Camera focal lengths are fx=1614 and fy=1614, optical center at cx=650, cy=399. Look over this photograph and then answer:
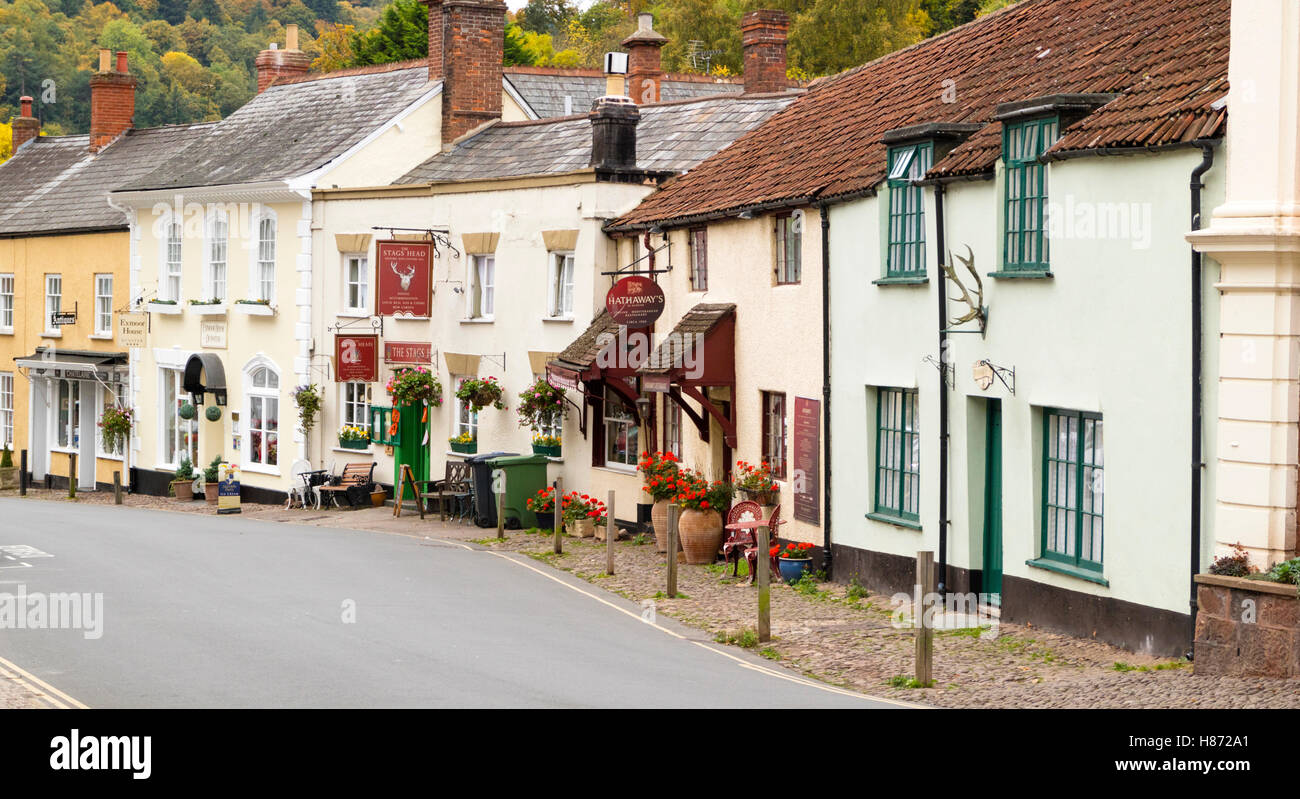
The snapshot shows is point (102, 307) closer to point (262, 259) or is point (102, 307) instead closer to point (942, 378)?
point (262, 259)

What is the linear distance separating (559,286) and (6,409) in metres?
24.5

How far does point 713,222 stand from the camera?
24.8 m

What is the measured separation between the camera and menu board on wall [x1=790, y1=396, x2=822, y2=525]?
2164 cm

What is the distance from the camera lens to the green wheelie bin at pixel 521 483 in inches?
1125

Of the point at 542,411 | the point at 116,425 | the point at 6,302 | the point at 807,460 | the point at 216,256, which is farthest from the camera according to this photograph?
the point at 6,302

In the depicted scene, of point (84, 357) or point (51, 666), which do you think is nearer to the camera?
point (51, 666)

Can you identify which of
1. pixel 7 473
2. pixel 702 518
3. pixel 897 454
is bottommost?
pixel 7 473

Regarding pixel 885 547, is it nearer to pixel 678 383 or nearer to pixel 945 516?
pixel 945 516

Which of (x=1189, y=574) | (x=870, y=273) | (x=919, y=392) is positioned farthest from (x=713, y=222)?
(x=1189, y=574)

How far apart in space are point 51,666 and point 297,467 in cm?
2033

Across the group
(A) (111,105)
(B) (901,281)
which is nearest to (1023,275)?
(B) (901,281)

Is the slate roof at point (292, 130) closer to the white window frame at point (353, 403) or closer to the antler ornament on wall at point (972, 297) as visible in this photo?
the white window frame at point (353, 403)

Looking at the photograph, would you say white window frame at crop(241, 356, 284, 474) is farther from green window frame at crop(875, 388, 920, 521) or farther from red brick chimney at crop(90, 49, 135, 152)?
green window frame at crop(875, 388, 920, 521)

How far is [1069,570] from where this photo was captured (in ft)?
52.8
